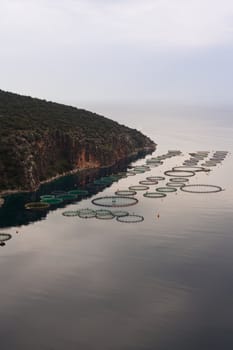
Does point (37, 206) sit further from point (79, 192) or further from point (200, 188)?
point (200, 188)

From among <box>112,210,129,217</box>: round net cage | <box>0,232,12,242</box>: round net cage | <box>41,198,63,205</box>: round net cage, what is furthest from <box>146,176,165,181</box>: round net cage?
<box>0,232,12,242</box>: round net cage

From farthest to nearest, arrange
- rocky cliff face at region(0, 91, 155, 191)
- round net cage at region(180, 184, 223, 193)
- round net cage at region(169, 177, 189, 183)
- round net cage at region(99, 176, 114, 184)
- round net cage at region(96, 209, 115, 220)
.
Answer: round net cage at region(169, 177, 189, 183), round net cage at region(99, 176, 114, 184), round net cage at region(180, 184, 223, 193), rocky cliff face at region(0, 91, 155, 191), round net cage at region(96, 209, 115, 220)

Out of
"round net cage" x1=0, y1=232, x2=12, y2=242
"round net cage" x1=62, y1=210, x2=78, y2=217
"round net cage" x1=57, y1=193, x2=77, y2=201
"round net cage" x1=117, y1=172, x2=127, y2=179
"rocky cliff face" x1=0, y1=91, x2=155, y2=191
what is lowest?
"round net cage" x1=0, y1=232, x2=12, y2=242

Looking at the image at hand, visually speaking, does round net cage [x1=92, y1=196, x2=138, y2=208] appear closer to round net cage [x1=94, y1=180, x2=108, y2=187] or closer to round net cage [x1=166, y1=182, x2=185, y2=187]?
round net cage [x1=94, y1=180, x2=108, y2=187]

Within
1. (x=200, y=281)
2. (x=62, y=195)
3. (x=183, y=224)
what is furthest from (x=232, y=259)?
(x=62, y=195)

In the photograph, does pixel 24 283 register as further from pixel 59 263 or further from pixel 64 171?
pixel 64 171

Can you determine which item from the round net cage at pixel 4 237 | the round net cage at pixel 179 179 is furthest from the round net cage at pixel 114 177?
the round net cage at pixel 4 237

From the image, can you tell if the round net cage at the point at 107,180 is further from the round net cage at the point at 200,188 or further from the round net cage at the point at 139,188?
the round net cage at the point at 200,188
